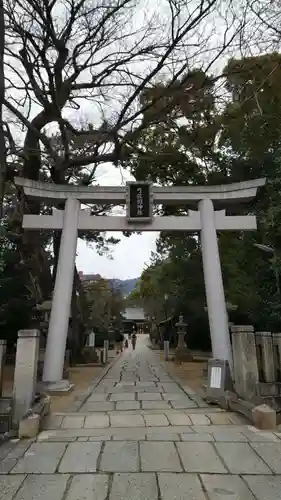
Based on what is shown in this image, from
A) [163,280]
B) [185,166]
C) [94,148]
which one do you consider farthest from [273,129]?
[163,280]

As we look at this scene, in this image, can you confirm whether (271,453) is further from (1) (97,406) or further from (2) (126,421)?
(1) (97,406)

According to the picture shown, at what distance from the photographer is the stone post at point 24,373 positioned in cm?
560

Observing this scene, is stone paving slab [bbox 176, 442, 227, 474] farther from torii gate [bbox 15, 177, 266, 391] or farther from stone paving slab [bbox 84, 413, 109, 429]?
torii gate [bbox 15, 177, 266, 391]

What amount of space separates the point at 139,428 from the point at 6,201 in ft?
41.0

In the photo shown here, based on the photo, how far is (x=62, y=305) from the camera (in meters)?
9.87

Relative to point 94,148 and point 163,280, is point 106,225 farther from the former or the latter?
point 163,280

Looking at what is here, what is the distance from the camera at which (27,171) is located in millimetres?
12461

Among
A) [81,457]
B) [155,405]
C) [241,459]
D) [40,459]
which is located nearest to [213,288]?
[155,405]

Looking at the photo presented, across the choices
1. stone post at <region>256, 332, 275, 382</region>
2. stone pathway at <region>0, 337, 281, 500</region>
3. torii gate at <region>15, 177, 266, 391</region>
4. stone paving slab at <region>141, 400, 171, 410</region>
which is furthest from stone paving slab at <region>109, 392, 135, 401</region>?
stone post at <region>256, 332, 275, 382</region>

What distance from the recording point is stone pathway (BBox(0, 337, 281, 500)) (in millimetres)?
3270

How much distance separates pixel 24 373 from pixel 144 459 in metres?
2.46

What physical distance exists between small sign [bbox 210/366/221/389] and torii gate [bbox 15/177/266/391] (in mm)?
2148

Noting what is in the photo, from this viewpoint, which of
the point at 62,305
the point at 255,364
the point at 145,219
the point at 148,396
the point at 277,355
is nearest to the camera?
the point at 255,364

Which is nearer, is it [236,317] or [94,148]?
[94,148]
